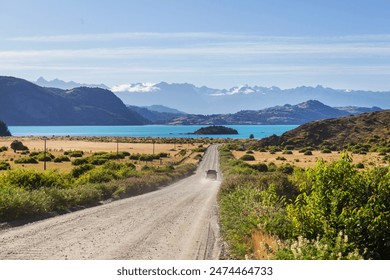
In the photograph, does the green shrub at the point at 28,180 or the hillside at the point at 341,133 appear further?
the hillside at the point at 341,133

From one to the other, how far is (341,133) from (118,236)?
15975 centimetres

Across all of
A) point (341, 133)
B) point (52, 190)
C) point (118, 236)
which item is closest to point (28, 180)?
point (52, 190)

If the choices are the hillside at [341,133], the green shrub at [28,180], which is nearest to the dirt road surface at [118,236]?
the green shrub at [28,180]

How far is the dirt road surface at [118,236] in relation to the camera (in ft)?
60.2

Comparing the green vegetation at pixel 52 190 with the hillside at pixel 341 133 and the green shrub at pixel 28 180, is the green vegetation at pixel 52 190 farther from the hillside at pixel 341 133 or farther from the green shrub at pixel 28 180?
the hillside at pixel 341 133

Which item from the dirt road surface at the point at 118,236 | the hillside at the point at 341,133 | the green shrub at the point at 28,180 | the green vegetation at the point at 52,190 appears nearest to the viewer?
the dirt road surface at the point at 118,236

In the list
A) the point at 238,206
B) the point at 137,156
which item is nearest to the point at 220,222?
the point at 238,206

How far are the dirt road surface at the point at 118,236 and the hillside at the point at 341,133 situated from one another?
13347 cm

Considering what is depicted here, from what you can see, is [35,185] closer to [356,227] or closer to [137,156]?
[356,227]

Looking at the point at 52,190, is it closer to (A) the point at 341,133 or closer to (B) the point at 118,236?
(B) the point at 118,236

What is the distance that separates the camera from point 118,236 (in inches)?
883

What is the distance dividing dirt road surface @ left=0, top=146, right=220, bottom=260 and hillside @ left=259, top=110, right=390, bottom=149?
133465 millimetres
